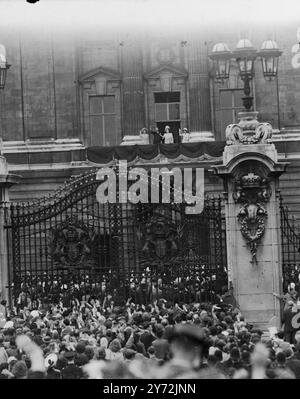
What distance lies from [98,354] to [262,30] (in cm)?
3329

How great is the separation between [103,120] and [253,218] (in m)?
26.0

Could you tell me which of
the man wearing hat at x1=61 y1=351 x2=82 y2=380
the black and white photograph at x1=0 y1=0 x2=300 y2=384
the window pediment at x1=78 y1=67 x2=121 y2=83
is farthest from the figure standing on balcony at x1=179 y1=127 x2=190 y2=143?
the man wearing hat at x1=61 y1=351 x2=82 y2=380

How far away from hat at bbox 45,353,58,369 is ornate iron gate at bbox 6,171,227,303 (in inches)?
366

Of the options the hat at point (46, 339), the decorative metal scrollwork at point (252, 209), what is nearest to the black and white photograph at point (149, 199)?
the decorative metal scrollwork at point (252, 209)

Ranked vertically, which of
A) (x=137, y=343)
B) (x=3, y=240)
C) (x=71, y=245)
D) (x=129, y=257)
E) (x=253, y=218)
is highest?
(x=253, y=218)

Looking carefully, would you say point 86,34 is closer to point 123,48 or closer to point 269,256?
point 123,48

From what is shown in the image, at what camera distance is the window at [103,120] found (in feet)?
181

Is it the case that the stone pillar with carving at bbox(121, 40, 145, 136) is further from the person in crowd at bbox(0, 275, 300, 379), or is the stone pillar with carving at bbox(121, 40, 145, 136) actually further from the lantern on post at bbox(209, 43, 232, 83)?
the person in crowd at bbox(0, 275, 300, 379)

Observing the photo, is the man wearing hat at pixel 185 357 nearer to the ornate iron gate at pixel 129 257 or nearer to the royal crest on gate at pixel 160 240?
the ornate iron gate at pixel 129 257

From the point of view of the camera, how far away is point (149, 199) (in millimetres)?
32062

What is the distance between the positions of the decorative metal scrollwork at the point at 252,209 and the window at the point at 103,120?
82.1 feet

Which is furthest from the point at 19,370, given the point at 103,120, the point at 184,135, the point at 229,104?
the point at 229,104

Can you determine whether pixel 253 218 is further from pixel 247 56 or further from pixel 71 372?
pixel 71 372

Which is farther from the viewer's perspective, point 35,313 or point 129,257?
point 129,257
